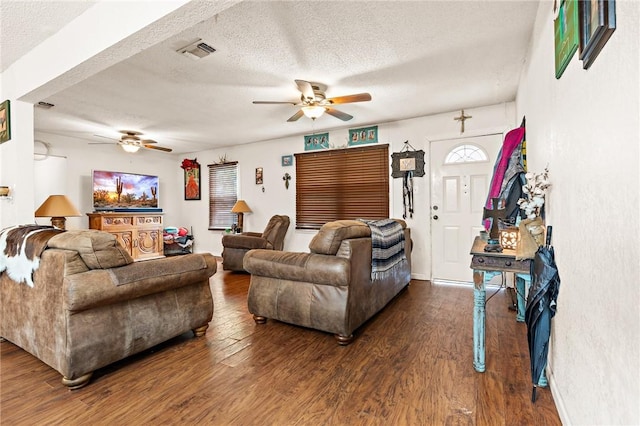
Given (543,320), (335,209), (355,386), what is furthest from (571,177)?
(335,209)

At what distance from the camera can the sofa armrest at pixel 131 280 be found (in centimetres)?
171

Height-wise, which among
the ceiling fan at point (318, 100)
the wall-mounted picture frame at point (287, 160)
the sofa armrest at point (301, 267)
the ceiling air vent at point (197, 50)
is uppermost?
the ceiling air vent at point (197, 50)

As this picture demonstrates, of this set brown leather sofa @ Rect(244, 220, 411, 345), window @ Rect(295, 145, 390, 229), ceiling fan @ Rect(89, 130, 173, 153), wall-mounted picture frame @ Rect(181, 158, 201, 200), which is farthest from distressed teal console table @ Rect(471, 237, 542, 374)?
wall-mounted picture frame @ Rect(181, 158, 201, 200)

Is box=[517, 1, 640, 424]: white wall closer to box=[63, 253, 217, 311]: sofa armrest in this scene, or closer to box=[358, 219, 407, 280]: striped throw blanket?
box=[358, 219, 407, 280]: striped throw blanket

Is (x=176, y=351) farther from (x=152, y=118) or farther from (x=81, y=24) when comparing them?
(x=152, y=118)

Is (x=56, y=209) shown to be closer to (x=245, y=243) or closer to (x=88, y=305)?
(x=245, y=243)

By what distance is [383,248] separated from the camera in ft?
9.12

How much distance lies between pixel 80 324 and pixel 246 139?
4657 mm

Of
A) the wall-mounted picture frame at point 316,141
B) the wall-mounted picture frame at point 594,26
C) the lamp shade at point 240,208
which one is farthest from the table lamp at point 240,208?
the wall-mounted picture frame at point 594,26

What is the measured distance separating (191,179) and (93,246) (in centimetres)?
561

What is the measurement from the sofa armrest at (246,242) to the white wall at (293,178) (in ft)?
2.88

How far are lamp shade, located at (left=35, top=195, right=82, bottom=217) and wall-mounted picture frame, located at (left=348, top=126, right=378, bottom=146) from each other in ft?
14.0

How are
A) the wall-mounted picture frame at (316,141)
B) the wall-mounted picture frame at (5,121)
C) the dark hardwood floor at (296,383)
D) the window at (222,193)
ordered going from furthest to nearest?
1. the window at (222,193)
2. the wall-mounted picture frame at (316,141)
3. the wall-mounted picture frame at (5,121)
4. the dark hardwood floor at (296,383)

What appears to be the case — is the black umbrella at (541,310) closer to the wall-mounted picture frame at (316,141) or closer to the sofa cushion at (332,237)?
the sofa cushion at (332,237)
